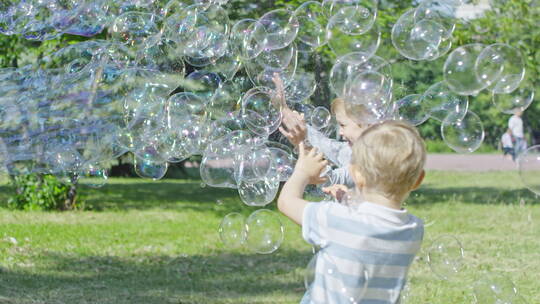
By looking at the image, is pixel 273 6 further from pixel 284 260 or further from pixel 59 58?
pixel 59 58

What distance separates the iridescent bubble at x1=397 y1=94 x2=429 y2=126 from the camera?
3707 millimetres

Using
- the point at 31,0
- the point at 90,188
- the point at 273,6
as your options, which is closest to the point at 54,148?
the point at 31,0

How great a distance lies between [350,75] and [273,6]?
5.79 m

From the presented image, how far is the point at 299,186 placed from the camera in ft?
7.70

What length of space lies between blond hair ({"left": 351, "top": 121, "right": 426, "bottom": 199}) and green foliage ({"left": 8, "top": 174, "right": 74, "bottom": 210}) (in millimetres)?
7183

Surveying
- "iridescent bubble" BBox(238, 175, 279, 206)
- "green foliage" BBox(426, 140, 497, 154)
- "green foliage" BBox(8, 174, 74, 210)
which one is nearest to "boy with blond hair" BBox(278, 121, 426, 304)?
"iridescent bubble" BBox(238, 175, 279, 206)

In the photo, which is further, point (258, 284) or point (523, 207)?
point (523, 207)

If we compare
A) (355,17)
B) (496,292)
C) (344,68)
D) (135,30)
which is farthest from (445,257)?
(135,30)

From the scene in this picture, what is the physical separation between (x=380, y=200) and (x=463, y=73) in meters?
1.55

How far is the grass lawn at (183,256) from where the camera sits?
16.4ft

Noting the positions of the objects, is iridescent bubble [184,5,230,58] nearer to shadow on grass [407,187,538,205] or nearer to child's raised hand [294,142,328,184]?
child's raised hand [294,142,328,184]

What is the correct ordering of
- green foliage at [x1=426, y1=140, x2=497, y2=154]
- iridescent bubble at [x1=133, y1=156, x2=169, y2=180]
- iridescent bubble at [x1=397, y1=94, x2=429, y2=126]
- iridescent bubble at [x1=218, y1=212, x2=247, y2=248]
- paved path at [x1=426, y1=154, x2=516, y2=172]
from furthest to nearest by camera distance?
green foliage at [x1=426, y1=140, x2=497, y2=154]
paved path at [x1=426, y1=154, x2=516, y2=172]
iridescent bubble at [x1=133, y1=156, x2=169, y2=180]
iridescent bubble at [x1=218, y1=212, x2=247, y2=248]
iridescent bubble at [x1=397, y1=94, x2=429, y2=126]

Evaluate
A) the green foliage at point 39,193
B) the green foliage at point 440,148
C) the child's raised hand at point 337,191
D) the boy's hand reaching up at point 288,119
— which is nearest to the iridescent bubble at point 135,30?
the boy's hand reaching up at point 288,119

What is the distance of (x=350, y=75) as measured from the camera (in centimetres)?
348
